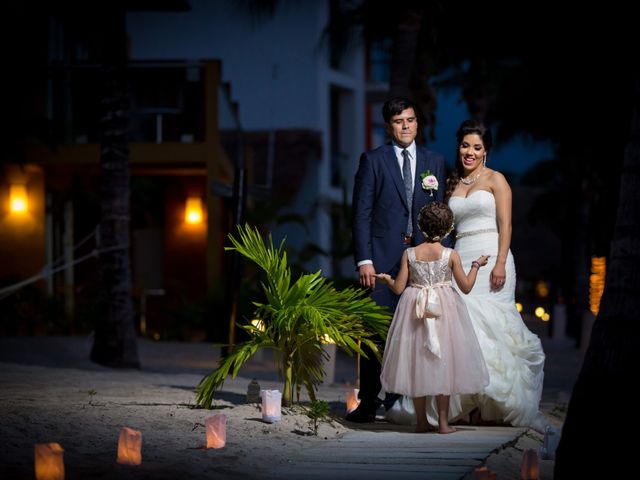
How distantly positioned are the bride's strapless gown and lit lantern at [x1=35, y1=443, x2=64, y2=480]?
10.9 feet

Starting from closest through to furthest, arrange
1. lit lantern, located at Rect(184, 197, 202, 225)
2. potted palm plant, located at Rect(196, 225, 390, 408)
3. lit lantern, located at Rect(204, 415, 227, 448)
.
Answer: lit lantern, located at Rect(204, 415, 227, 448)
potted palm plant, located at Rect(196, 225, 390, 408)
lit lantern, located at Rect(184, 197, 202, 225)

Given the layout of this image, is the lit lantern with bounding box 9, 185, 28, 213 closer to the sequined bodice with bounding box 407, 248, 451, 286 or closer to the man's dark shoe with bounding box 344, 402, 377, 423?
the man's dark shoe with bounding box 344, 402, 377, 423

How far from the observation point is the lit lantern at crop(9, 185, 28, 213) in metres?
20.5

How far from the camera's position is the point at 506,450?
733 centimetres

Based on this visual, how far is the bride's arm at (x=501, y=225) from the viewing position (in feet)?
28.1

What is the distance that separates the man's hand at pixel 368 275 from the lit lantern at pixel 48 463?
3150 millimetres

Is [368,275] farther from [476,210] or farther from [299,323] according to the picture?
[476,210]

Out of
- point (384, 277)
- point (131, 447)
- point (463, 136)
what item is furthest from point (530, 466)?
point (463, 136)

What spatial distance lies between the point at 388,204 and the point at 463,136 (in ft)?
2.24

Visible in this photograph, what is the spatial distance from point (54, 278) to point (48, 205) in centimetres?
126

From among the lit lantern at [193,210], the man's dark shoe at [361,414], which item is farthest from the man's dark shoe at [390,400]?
the lit lantern at [193,210]

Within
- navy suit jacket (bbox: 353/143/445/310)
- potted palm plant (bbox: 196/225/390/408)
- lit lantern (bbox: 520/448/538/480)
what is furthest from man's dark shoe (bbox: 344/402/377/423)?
lit lantern (bbox: 520/448/538/480)

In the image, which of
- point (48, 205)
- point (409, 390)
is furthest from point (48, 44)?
→ point (409, 390)

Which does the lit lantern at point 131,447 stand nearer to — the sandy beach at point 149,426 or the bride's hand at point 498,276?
the sandy beach at point 149,426
